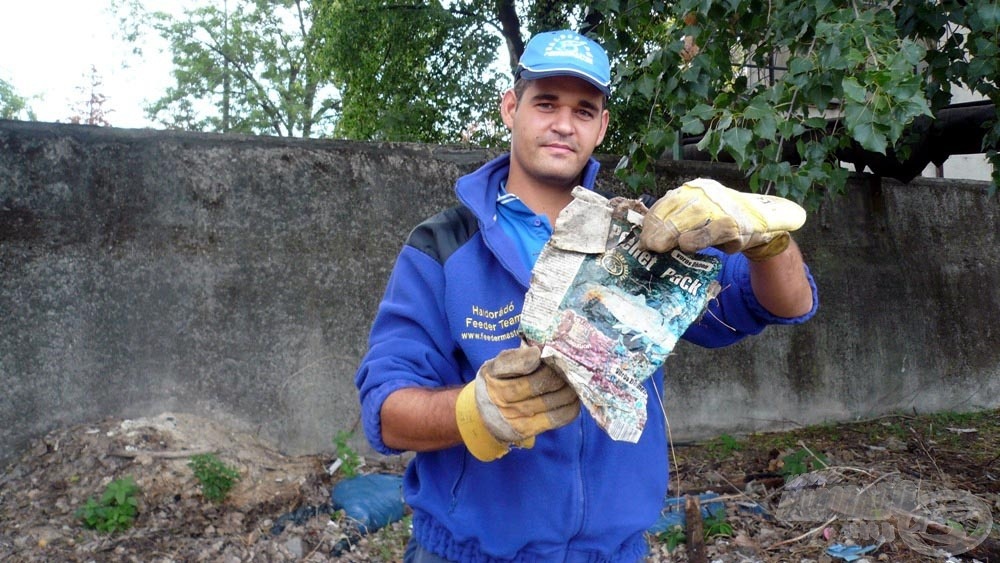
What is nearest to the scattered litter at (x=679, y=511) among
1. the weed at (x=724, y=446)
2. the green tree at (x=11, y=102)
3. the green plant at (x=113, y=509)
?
the weed at (x=724, y=446)

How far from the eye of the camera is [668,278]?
1.61 metres

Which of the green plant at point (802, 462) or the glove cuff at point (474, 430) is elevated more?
the glove cuff at point (474, 430)

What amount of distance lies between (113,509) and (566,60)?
293 centimetres

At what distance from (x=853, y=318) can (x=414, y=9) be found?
208 inches

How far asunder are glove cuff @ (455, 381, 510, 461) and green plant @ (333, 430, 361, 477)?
112 inches

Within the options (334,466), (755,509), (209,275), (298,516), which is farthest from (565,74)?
(755,509)

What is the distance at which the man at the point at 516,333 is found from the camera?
5.15ft

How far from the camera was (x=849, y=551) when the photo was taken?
147 inches

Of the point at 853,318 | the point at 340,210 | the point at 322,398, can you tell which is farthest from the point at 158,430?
the point at 853,318

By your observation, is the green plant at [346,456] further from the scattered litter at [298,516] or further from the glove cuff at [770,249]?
the glove cuff at [770,249]

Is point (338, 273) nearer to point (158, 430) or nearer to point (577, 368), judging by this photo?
point (158, 430)

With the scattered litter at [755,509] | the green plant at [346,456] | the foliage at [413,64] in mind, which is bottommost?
the scattered litter at [755,509]

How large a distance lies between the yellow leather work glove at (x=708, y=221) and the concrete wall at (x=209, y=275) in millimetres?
3127

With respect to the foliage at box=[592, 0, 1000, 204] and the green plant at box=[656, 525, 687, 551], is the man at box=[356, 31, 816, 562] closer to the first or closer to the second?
the foliage at box=[592, 0, 1000, 204]
